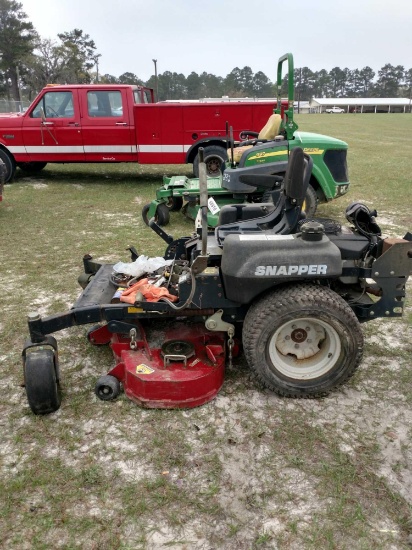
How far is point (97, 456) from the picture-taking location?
260 cm

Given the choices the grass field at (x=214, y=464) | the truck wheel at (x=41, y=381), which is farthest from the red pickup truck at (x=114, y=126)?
the truck wheel at (x=41, y=381)

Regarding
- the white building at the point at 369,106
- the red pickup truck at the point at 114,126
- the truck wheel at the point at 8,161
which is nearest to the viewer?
Answer: the red pickup truck at the point at 114,126

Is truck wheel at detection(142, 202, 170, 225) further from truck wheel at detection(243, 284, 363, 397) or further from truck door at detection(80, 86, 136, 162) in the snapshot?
truck wheel at detection(243, 284, 363, 397)

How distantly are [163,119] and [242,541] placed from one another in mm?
8637

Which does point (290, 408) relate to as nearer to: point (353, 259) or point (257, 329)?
point (257, 329)

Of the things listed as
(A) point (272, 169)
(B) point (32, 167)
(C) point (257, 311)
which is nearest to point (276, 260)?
(C) point (257, 311)

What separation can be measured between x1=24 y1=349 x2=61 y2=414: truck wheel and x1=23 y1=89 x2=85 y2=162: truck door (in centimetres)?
778

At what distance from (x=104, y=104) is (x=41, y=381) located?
8137 mm

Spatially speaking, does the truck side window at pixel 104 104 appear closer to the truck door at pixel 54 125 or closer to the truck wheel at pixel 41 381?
the truck door at pixel 54 125

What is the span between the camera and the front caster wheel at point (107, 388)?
303cm

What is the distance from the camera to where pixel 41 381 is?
2.83 metres

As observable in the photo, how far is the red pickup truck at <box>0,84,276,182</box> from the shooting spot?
952 centimetres

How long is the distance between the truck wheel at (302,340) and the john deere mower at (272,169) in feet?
10.8

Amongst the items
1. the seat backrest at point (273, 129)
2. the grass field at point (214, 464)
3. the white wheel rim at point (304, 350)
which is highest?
the seat backrest at point (273, 129)
